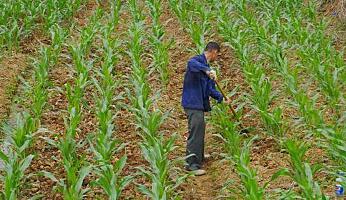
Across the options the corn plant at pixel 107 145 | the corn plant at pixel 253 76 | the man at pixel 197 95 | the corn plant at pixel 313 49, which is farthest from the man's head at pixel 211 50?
the corn plant at pixel 313 49

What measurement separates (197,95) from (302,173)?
1.52 m

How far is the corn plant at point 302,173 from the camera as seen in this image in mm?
5230

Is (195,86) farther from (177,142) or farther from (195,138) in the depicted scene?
(177,142)

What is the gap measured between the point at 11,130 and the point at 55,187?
4.35 feet

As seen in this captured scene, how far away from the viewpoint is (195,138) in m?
6.73

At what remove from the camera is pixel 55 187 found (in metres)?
5.95

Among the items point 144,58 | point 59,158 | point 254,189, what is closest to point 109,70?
point 144,58

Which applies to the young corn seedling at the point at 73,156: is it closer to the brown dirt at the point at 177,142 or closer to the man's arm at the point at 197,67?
the brown dirt at the point at 177,142

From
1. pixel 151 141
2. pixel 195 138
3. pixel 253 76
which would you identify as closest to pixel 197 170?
pixel 195 138

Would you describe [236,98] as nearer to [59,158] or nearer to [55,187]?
[59,158]

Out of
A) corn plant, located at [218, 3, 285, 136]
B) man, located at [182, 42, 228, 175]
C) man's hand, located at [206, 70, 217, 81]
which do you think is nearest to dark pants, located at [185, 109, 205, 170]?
man, located at [182, 42, 228, 175]

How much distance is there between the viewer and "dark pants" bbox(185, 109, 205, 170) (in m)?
6.68

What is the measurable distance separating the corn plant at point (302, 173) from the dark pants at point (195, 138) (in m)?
0.97

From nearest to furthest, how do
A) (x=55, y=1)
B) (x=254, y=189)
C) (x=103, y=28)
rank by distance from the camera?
(x=254, y=189) → (x=103, y=28) → (x=55, y=1)
